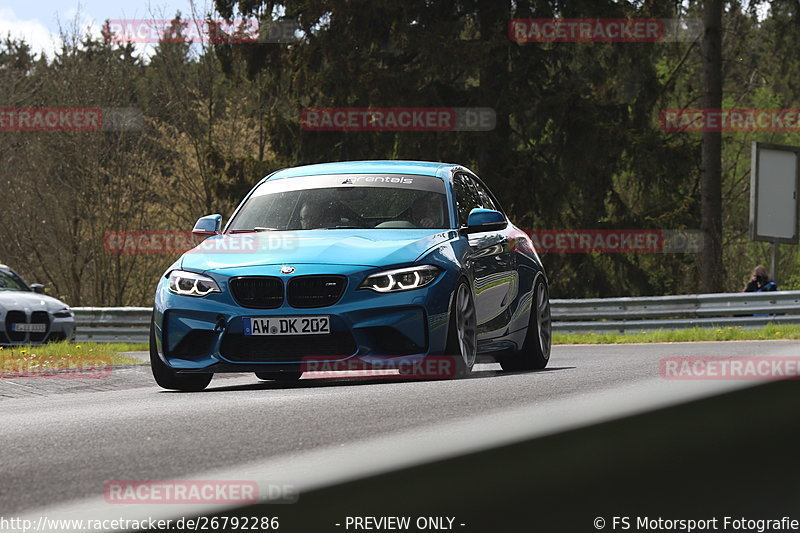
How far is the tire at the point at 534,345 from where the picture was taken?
11148 millimetres

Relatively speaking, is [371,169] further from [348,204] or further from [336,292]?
[336,292]

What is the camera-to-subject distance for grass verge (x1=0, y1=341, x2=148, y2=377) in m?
14.0

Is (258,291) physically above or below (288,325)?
above

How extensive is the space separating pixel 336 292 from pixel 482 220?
60.7 inches

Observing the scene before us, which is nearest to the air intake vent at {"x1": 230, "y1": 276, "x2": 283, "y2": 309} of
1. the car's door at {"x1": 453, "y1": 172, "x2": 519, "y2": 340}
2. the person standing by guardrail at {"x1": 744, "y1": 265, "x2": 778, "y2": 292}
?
the car's door at {"x1": 453, "y1": 172, "x2": 519, "y2": 340}

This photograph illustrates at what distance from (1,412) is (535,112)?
22802mm

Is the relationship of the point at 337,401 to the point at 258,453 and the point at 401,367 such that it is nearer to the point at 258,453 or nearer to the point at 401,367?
the point at 401,367

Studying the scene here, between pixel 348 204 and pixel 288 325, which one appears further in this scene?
pixel 348 204

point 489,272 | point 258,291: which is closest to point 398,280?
point 258,291

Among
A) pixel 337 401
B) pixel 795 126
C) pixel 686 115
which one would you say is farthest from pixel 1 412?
pixel 795 126

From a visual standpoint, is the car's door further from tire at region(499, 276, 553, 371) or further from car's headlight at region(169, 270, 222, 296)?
car's headlight at region(169, 270, 222, 296)

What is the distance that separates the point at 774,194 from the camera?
951 inches

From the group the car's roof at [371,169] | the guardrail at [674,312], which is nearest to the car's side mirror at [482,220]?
the car's roof at [371,169]

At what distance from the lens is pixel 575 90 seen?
29.4 meters
